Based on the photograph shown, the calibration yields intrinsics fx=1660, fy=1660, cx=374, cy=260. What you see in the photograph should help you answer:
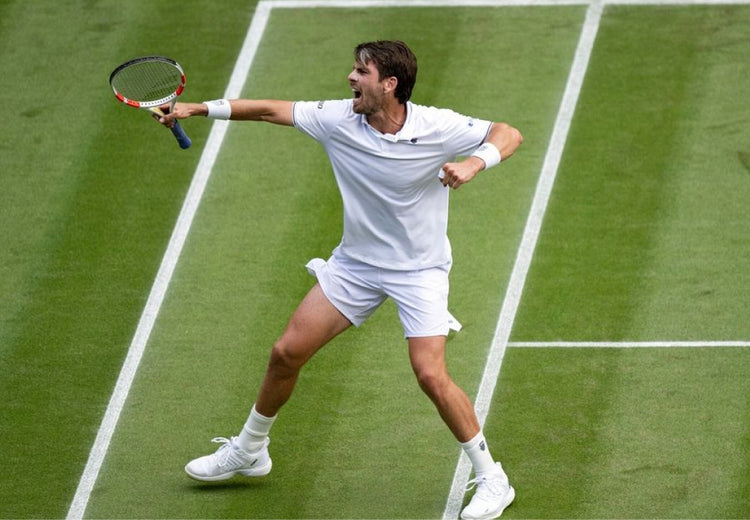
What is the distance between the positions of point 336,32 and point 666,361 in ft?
16.7

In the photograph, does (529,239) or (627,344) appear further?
(529,239)

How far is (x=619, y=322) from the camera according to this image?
11.0 meters

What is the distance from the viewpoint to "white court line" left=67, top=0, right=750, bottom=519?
10.0 meters

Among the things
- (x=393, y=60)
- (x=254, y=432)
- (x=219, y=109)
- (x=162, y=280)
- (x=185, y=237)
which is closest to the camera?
(x=393, y=60)

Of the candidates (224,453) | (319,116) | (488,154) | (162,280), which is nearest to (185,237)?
(162,280)

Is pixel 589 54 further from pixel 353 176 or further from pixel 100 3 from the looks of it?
pixel 353 176

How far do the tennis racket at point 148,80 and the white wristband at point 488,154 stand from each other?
1823mm

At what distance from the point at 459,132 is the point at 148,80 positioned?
1.96m

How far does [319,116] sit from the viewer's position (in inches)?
355

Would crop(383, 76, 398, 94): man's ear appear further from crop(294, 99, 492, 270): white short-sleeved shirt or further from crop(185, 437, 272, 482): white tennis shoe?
crop(185, 437, 272, 482): white tennis shoe

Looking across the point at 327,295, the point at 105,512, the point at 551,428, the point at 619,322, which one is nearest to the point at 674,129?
the point at 619,322

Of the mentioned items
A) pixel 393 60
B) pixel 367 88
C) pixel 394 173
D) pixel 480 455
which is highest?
pixel 393 60

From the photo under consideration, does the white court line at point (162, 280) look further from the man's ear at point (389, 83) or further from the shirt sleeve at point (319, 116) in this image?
the man's ear at point (389, 83)

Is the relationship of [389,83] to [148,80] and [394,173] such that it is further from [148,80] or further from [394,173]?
[148,80]
